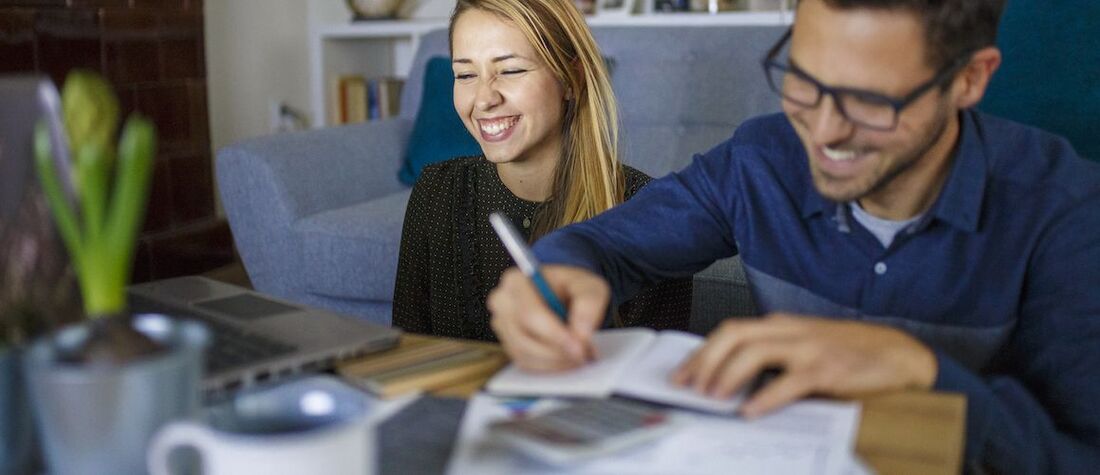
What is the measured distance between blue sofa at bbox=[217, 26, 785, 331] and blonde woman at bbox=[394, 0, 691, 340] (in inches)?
18.6

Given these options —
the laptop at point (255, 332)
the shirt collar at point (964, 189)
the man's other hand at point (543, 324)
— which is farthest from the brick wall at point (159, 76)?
the shirt collar at point (964, 189)

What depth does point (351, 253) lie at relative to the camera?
2273 millimetres

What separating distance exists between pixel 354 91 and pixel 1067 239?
311 cm

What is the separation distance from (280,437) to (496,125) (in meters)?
1.18

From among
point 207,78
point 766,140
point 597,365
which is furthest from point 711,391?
point 207,78

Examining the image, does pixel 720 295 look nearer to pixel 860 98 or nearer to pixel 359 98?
pixel 860 98

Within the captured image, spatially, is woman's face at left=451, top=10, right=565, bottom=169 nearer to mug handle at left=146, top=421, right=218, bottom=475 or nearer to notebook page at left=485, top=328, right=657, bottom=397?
notebook page at left=485, top=328, right=657, bottom=397

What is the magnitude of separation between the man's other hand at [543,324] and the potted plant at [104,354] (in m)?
0.27

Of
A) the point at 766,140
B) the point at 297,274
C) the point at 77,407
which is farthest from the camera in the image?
the point at 297,274

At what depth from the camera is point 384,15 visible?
12.1 ft

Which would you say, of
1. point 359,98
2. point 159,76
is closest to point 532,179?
point 159,76

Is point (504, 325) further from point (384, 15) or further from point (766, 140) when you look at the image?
point (384, 15)

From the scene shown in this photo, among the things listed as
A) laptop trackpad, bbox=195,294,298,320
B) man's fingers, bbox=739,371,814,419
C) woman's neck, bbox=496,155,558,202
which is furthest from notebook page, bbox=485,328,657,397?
woman's neck, bbox=496,155,558,202

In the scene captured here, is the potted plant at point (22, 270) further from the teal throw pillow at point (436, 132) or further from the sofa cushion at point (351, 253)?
the teal throw pillow at point (436, 132)
